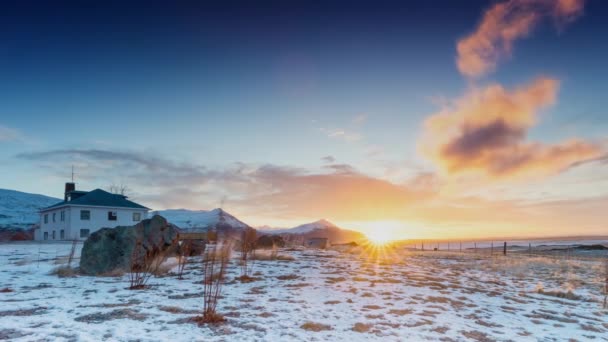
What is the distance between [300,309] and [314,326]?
1.21 meters

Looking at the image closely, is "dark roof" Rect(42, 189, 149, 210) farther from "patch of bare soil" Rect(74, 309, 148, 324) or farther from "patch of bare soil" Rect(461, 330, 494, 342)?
"patch of bare soil" Rect(461, 330, 494, 342)

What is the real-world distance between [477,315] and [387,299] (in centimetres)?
206

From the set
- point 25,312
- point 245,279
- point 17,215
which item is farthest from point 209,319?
point 17,215

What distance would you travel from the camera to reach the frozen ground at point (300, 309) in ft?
18.4

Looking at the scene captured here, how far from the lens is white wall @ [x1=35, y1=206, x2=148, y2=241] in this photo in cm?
3444

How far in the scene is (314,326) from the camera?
6.23m

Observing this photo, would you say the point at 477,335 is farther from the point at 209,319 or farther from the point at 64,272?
the point at 64,272

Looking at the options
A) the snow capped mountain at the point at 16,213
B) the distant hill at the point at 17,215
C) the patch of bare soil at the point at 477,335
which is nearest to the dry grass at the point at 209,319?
the patch of bare soil at the point at 477,335

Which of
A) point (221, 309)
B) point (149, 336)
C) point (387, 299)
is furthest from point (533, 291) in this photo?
point (149, 336)

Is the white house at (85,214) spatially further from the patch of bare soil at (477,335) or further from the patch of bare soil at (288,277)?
the patch of bare soil at (477,335)

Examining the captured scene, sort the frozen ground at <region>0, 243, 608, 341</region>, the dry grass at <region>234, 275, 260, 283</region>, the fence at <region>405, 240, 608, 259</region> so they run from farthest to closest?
the fence at <region>405, 240, 608, 259</region>
the dry grass at <region>234, 275, 260, 283</region>
the frozen ground at <region>0, 243, 608, 341</region>

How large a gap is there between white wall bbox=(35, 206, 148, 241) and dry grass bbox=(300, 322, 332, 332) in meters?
33.1

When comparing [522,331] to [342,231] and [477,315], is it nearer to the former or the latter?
[477,315]

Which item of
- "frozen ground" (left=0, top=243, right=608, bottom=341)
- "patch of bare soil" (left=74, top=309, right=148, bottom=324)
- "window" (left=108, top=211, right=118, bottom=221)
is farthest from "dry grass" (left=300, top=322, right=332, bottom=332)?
"window" (left=108, top=211, right=118, bottom=221)
